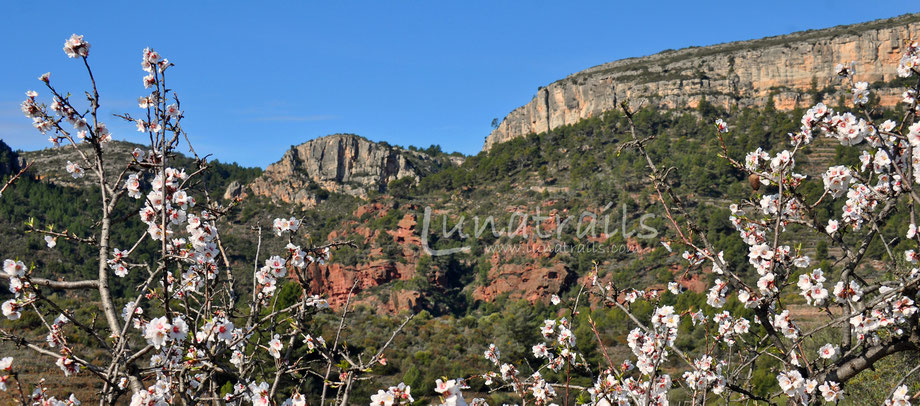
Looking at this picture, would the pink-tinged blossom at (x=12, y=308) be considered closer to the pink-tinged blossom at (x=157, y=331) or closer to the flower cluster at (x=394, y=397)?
the pink-tinged blossom at (x=157, y=331)

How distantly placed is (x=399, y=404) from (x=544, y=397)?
2398 millimetres

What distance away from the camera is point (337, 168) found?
90.9 m

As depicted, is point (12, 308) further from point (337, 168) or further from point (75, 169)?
point (337, 168)

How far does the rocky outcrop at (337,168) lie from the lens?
85.1 metres

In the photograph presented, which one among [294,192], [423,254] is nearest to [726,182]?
[423,254]

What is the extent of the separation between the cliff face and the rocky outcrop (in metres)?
24.2

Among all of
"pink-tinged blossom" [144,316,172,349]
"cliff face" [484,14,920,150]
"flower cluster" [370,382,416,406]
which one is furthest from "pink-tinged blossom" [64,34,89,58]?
"cliff face" [484,14,920,150]

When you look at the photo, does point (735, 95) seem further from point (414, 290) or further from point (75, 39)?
point (75, 39)

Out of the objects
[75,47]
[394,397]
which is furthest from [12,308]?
[394,397]

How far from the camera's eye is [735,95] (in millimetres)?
72125

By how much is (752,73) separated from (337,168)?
5482cm

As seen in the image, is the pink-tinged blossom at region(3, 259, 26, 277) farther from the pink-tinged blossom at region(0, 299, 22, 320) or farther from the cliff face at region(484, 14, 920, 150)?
the cliff face at region(484, 14, 920, 150)

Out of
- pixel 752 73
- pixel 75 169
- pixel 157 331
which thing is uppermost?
pixel 752 73

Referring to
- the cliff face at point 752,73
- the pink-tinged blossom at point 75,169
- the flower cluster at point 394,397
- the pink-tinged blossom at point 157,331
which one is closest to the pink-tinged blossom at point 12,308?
the pink-tinged blossom at point 157,331
